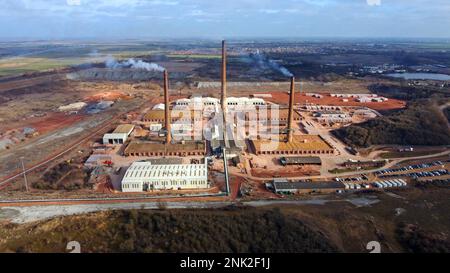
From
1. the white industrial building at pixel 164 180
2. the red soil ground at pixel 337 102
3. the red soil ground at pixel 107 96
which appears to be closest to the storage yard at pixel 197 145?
the white industrial building at pixel 164 180

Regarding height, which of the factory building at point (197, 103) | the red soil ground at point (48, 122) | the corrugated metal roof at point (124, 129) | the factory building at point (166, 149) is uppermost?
the factory building at point (197, 103)

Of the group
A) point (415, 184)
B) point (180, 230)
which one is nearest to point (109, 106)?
point (180, 230)

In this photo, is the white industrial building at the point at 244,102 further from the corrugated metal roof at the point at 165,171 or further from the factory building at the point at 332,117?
the corrugated metal roof at the point at 165,171

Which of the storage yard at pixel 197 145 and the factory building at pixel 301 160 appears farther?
the factory building at pixel 301 160

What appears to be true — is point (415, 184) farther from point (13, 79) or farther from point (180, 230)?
point (13, 79)

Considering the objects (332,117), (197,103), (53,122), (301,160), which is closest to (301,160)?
(301,160)

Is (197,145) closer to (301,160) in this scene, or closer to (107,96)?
(301,160)

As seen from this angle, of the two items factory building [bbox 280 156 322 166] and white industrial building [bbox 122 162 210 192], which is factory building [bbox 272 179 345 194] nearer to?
factory building [bbox 280 156 322 166]

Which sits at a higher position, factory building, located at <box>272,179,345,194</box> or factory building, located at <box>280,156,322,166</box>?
factory building, located at <box>280,156,322,166</box>

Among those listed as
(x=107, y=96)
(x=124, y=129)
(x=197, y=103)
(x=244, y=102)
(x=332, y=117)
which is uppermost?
(x=244, y=102)

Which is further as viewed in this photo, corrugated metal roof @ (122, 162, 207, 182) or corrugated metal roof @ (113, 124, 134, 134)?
corrugated metal roof @ (113, 124, 134, 134)

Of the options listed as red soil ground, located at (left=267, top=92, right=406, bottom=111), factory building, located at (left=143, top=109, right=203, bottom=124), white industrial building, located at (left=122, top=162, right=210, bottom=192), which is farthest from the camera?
red soil ground, located at (left=267, top=92, right=406, bottom=111)

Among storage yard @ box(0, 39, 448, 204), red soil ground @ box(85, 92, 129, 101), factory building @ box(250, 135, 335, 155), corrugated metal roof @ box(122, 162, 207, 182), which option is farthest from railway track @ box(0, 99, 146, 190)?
factory building @ box(250, 135, 335, 155)
